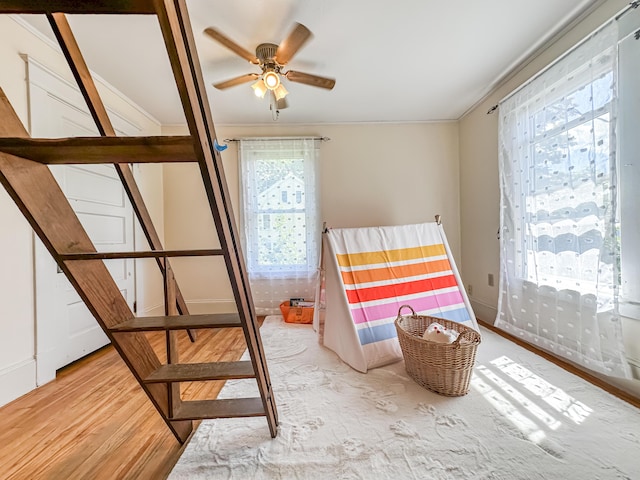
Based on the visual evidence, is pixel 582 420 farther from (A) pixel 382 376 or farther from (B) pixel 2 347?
(B) pixel 2 347

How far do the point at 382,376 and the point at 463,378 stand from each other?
0.49 meters

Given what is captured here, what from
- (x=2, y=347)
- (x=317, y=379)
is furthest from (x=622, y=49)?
(x=2, y=347)

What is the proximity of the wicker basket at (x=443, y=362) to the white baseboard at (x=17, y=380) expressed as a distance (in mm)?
2418

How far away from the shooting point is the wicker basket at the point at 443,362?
1.54m

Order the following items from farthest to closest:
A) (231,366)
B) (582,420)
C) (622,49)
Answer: (622,49) → (582,420) → (231,366)

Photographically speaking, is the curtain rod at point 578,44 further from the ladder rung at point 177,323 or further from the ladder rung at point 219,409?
the ladder rung at point 219,409

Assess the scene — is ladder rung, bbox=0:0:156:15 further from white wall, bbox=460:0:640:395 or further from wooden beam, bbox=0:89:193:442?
white wall, bbox=460:0:640:395

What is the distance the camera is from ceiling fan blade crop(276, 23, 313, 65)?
164 centimetres

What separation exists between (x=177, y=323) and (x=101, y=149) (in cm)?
58

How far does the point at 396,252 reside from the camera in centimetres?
239

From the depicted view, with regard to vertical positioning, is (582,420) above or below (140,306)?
below

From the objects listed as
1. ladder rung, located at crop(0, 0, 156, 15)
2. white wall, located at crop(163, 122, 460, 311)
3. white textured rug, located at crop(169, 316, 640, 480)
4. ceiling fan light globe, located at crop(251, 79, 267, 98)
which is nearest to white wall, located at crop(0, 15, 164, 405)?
white textured rug, located at crop(169, 316, 640, 480)

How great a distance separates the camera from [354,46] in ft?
6.77

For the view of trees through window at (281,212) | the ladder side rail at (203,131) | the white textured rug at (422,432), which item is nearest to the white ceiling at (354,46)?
the view of trees through window at (281,212)
